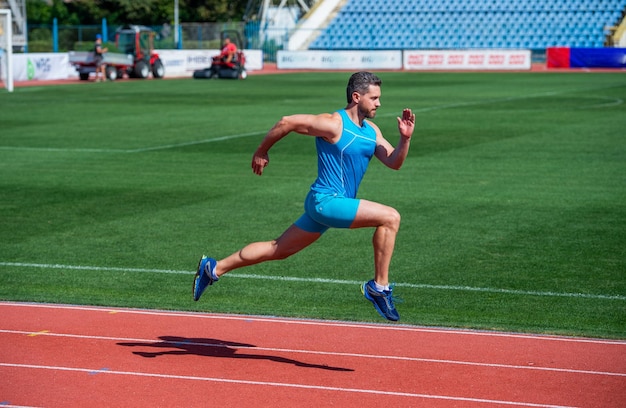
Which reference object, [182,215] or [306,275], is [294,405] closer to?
[306,275]

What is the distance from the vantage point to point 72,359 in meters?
8.27

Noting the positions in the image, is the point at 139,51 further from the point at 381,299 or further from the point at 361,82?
the point at 381,299

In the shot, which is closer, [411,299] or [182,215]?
[411,299]

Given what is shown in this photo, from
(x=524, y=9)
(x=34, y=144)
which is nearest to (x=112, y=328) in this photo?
(x=34, y=144)

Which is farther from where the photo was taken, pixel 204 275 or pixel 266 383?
pixel 204 275

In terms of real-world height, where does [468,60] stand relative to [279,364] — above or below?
above

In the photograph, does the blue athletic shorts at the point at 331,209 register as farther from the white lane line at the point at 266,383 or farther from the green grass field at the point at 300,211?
the green grass field at the point at 300,211

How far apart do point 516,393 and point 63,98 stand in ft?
107

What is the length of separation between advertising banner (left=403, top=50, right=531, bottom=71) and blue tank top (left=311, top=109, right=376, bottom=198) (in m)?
54.3

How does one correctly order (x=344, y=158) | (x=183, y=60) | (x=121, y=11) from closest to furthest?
(x=344, y=158)
(x=183, y=60)
(x=121, y=11)

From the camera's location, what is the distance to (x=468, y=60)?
6153 centimetres

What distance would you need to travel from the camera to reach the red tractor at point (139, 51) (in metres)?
52.8

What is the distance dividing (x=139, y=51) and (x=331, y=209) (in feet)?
154

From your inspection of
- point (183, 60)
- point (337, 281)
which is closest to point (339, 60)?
point (183, 60)
